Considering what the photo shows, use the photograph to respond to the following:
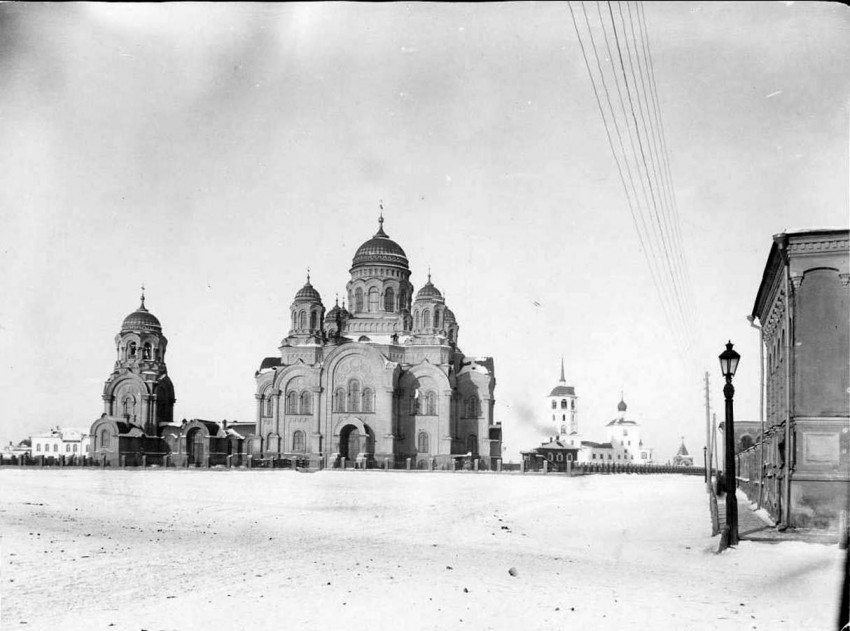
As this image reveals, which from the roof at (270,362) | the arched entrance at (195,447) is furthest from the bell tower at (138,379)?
the roof at (270,362)

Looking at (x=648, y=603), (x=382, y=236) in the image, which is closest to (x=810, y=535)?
(x=648, y=603)

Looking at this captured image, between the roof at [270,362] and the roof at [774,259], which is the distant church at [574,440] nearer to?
the roof at [774,259]

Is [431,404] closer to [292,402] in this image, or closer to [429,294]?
[429,294]

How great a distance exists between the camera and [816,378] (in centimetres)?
1338

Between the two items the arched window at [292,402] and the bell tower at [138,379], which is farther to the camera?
the bell tower at [138,379]

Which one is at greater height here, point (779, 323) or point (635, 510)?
point (779, 323)

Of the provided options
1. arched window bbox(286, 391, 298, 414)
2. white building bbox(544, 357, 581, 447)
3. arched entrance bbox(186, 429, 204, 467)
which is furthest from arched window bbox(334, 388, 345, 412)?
white building bbox(544, 357, 581, 447)

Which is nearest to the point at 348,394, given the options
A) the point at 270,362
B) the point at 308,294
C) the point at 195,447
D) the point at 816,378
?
the point at 308,294

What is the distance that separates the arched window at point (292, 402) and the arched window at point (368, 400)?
4446 mm

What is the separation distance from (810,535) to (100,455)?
4832 cm

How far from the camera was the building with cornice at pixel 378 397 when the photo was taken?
164 ft

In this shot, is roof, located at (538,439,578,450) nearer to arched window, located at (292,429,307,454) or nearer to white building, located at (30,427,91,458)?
arched window, located at (292,429,307,454)

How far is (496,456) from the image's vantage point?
2037 inches

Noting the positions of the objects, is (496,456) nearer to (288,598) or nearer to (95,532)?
(95,532)
